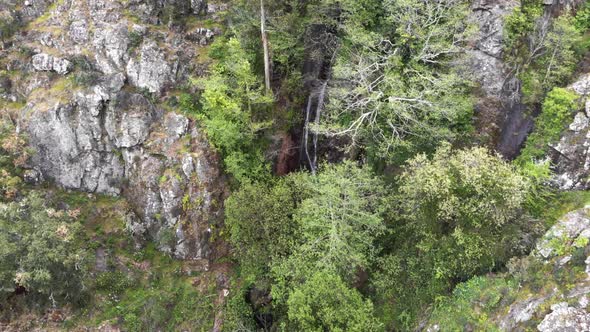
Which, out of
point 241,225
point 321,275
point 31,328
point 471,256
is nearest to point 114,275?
point 31,328

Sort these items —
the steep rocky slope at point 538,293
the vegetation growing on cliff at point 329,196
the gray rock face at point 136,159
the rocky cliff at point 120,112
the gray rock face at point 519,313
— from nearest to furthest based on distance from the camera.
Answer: the steep rocky slope at point 538,293, the gray rock face at point 519,313, the vegetation growing on cliff at point 329,196, the gray rock face at point 136,159, the rocky cliff at point 120,112

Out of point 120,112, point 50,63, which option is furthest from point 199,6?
point 50,63

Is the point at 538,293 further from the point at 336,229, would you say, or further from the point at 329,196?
the point at 329,196

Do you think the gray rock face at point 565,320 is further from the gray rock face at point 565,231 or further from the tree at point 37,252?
the tree at point 37,252

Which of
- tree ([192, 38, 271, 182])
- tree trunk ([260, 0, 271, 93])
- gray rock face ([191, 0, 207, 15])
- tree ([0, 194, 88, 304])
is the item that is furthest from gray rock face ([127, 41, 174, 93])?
tree ([0, 194, 88, 304])

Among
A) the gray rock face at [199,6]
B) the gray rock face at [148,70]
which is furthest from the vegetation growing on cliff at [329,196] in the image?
the gray rock face at [199,6]
